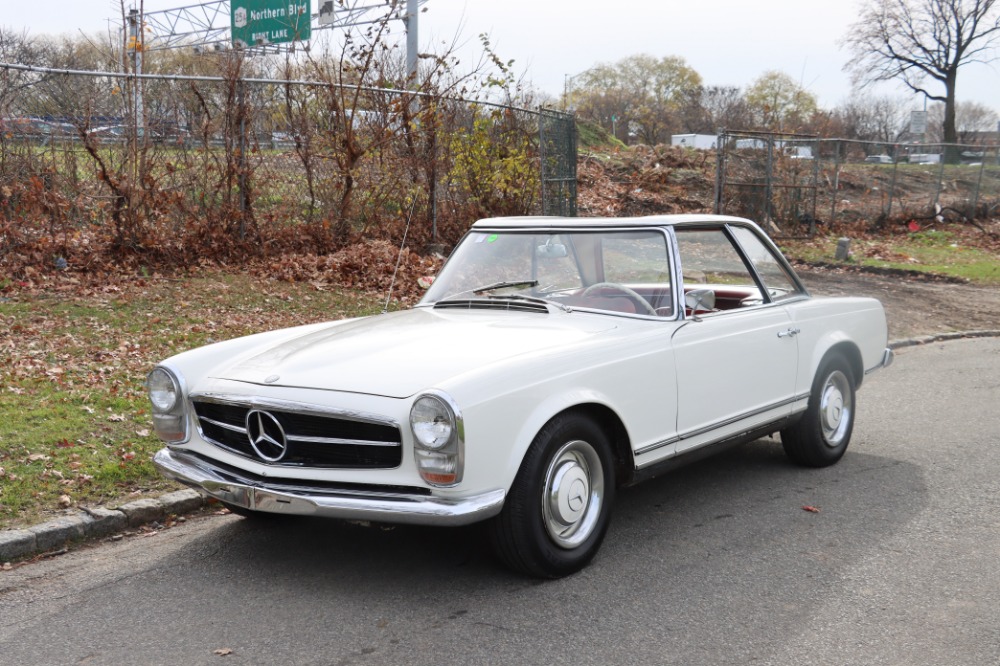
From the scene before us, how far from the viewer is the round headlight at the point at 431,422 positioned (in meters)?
3.88

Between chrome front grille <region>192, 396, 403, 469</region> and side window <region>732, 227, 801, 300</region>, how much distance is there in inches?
117

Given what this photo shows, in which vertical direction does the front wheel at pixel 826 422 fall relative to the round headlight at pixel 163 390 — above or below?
below

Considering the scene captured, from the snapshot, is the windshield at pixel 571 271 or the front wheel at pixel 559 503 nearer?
the front wheel at pixel 559 503

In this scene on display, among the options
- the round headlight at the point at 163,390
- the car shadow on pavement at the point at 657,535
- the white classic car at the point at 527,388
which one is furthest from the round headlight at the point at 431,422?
the round headlight at the point at 163,390

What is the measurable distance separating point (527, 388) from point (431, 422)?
46 cm

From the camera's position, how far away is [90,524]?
5020mm

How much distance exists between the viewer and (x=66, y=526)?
4.93 metres

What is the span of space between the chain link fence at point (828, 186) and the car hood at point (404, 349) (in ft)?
46.1

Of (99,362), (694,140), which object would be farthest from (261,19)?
(99,362)

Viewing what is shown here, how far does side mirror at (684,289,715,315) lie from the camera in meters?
5.22

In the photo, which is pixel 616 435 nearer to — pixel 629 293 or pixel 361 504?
pixel 629 293

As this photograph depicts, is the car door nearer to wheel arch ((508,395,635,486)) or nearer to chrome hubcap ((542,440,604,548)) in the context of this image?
wheel arch ((508,395,635,486))

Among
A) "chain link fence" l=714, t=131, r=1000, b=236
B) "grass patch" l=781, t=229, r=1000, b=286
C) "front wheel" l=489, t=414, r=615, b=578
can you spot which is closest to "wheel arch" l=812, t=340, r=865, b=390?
"front wheel" l=489, t=414, r=615, b=578

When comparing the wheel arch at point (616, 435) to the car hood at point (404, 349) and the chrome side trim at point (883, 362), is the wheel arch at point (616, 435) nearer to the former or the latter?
the car hood at point (404, 349)
